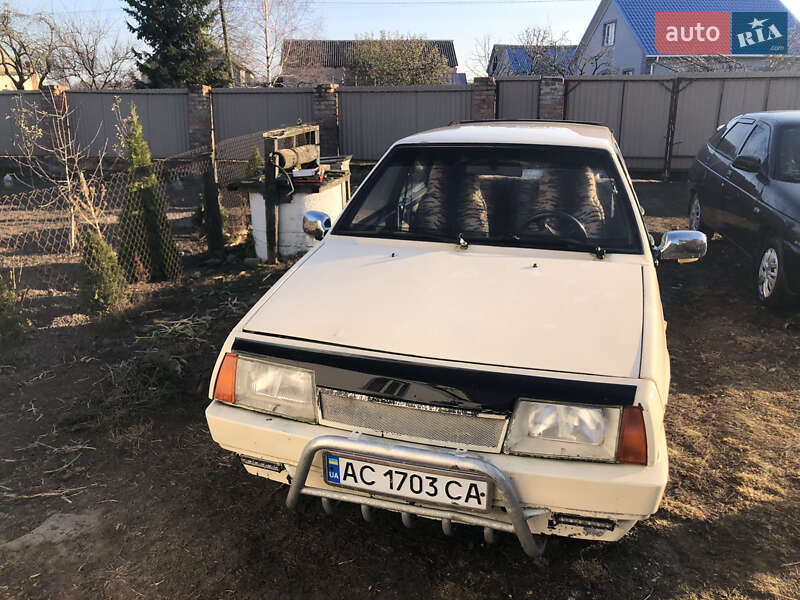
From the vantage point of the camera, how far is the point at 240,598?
2488 millimetres

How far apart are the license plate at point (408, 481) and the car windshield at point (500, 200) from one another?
148cm

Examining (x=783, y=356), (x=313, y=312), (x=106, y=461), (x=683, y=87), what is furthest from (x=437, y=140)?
(x=683, y=87)

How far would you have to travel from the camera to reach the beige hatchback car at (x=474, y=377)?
7.25 feet

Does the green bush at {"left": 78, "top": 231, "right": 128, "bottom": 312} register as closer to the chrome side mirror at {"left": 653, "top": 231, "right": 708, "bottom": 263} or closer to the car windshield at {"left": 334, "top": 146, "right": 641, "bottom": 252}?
the car windshield at {"left": 334, "top": 146, "right": 641, "bottom": 252}

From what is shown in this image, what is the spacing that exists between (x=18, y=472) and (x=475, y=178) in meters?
2.98

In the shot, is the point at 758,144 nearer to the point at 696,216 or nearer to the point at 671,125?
the point at 696,216

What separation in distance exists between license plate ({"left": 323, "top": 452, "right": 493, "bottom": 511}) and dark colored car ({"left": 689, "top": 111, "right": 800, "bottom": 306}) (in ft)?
14.4

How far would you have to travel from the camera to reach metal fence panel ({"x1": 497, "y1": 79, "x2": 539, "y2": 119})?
52.6 feet

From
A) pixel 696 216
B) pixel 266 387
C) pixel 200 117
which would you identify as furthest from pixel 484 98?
pixel 266 387

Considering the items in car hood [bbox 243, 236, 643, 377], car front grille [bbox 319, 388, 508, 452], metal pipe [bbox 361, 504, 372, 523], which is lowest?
metal pipe [bbox 361, 504, 372, 523]

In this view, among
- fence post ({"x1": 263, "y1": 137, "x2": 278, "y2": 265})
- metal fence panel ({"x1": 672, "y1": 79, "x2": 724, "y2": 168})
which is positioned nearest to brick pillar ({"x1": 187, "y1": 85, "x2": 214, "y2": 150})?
fence post ({"x1": 263, "y1": 137, "x2": 278, "y2": 265})

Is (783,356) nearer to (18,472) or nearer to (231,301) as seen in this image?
(231,301)

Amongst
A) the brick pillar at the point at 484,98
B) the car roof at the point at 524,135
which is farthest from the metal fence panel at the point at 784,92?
the car roof at the point at 524,135

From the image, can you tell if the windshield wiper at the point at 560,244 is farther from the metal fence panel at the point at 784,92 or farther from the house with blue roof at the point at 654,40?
the house with blue roof at the point at 654,40
